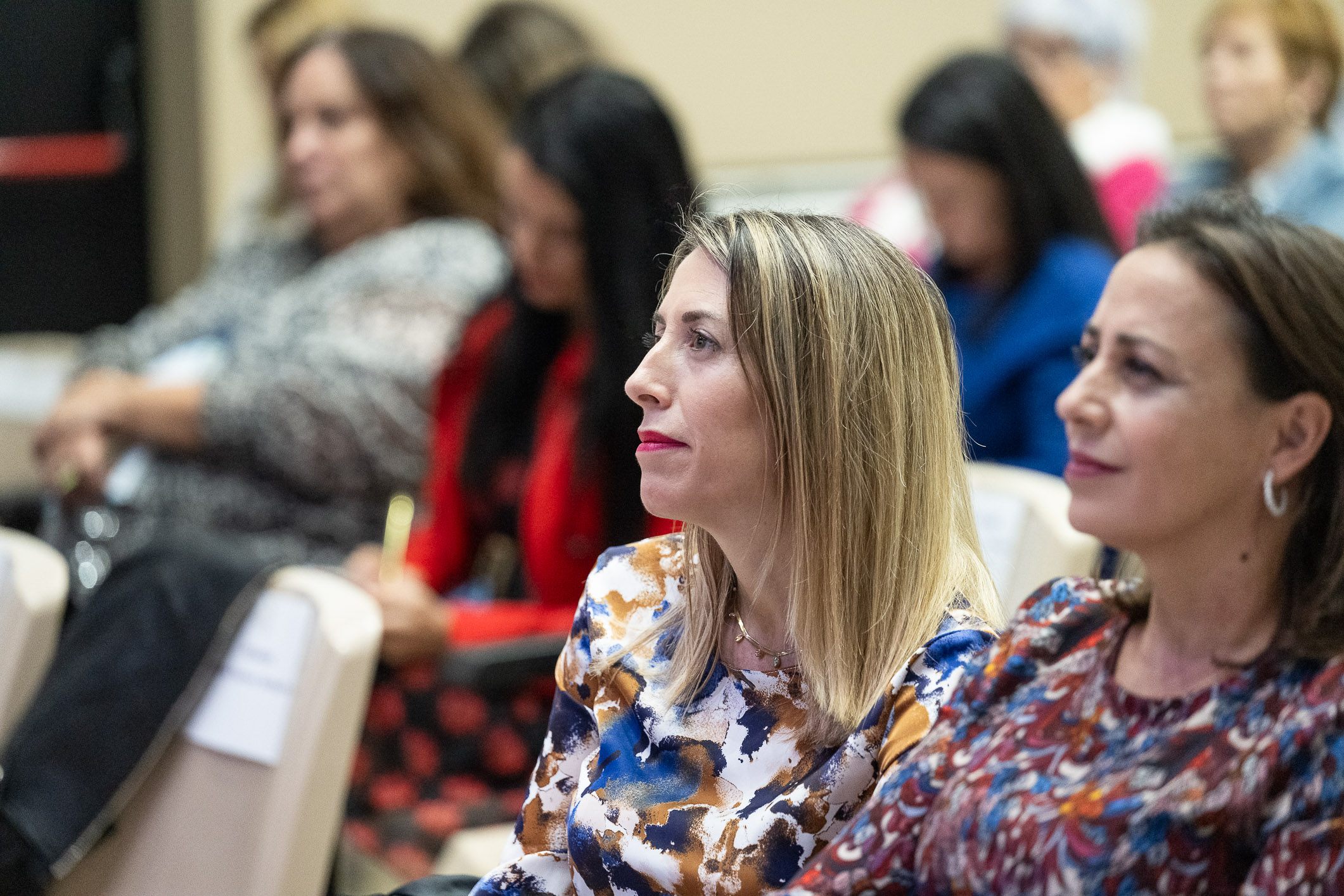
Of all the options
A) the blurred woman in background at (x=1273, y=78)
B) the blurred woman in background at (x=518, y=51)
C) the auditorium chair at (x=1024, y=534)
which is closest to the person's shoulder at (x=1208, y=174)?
the blurred woman in background at (x=1273, y=78)

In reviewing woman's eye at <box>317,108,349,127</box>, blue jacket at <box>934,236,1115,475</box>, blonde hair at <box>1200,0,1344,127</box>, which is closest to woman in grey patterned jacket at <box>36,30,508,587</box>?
woman's eye at <box>317,108,349,127</box>

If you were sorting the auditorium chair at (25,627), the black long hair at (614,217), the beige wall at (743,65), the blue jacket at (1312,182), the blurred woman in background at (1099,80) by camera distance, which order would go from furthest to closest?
1. the beige wall at (743,65)
2. the blurred woman in background at (1099,80)
3. the blue jacket at (1312,182)
4. the black long hair at (614,217)
5. the auditorium chair at (25,627)

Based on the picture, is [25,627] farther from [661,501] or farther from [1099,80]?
[1099,80]

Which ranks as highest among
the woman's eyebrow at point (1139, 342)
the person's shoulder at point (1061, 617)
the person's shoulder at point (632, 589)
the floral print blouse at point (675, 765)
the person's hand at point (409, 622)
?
Answer: the woman's eyebrow at point (1139, 342)

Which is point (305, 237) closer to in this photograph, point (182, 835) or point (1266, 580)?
point (182, 835)

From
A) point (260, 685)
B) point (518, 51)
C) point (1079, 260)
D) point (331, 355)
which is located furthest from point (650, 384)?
point (518, 51)

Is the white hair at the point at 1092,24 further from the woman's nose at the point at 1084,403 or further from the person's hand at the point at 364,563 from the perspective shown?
the woman's nose at the point at 1084,403

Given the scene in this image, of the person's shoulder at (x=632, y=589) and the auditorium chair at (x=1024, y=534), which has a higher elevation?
the person's shoulder at (x=632, y=589)

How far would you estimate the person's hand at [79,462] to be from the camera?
2900 millimetres

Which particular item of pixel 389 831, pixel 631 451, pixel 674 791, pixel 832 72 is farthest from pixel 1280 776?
pixel 832 72

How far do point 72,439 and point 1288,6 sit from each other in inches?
127

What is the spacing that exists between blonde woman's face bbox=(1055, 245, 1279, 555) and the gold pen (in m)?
1.52

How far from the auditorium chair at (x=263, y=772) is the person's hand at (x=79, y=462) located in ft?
4.43

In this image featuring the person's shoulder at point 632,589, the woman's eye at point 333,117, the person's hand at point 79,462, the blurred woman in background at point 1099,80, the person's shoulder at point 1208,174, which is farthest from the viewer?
the person's shoulder at point 1208,174
